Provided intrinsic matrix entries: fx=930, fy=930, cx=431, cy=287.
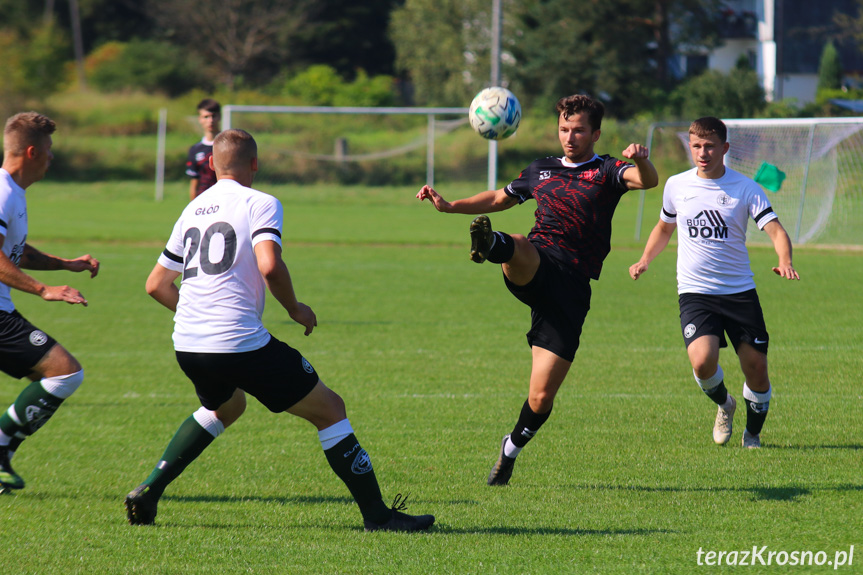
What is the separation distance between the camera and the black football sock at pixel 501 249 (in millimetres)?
5141

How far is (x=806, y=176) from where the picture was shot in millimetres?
20078

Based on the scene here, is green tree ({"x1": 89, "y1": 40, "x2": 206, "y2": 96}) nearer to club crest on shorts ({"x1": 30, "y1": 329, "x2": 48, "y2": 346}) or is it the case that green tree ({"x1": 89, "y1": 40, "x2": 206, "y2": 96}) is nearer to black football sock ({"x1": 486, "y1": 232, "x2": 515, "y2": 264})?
club crest on shorts ({"x1": 30, "y1": 329, "x2": 48, "y2": 346})

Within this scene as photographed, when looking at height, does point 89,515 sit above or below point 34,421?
below

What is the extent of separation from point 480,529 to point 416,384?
3.74 meters

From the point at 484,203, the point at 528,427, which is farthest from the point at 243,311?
the point at 484,203

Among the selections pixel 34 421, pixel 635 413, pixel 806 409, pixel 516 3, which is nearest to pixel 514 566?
pixel 34 421

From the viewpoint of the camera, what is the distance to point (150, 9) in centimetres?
6141

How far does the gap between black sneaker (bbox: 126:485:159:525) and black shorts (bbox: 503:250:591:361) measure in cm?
225

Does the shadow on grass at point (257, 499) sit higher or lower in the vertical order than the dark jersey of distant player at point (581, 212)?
lower

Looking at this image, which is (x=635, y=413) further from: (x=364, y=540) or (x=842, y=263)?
(x=842, y=263)

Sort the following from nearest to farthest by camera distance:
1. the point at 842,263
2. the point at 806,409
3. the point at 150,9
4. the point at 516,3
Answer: the point at 806,409, the point at 842,263, the point at 516,3, the point at 150,9

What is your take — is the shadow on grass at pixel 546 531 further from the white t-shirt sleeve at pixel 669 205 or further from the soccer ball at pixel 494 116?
the soccer ball at pixel 494 116

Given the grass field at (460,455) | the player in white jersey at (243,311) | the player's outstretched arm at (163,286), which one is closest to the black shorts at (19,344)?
the grass field at (460,455)

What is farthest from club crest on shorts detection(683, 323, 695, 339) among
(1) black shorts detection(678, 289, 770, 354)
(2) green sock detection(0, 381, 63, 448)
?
(2) green sock detection(0, 381, 63, 448)
